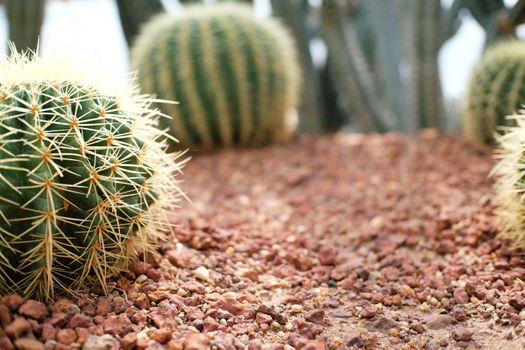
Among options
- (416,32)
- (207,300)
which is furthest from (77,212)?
(416,32)

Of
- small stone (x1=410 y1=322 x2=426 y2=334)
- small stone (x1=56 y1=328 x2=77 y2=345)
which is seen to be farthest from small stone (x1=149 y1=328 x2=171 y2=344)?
small stone (x1=410 y1=322 x2=426 y2=334)

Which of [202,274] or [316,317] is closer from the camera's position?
[316,317]

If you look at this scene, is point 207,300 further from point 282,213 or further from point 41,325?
point 282,213

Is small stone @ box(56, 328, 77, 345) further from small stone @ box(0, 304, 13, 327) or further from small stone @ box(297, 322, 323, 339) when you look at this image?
small stone @ box(297, 322, 323, 339)

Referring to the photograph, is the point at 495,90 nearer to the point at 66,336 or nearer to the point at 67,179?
the point at 67,179

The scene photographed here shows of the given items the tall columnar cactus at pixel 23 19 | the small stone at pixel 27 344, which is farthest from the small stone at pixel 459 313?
the tall columnar cactus at pixel 23 19

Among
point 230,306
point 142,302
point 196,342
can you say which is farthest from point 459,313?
point 142,302

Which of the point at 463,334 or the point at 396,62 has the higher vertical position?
the point at 396,62
